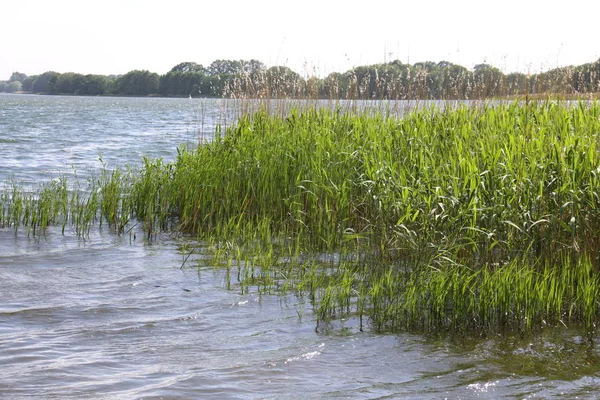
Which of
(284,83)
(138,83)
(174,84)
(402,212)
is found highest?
(138,83)

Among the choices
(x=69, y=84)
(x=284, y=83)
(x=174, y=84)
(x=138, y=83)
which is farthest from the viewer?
(x=69, y=84)

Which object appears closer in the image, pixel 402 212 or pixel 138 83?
pixel 402 212

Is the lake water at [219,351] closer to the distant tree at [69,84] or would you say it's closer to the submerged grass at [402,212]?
the submerged grass at [402,212]

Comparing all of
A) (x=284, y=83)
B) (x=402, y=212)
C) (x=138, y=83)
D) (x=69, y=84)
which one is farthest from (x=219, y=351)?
(x=69, y=84)

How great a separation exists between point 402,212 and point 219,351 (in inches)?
88.7

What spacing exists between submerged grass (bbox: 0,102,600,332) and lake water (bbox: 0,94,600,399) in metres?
0.30

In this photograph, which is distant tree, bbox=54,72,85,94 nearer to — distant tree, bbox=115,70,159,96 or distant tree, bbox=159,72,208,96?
distant tree, bbox=115,70,159,96

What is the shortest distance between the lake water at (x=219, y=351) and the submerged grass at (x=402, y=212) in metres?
0.30

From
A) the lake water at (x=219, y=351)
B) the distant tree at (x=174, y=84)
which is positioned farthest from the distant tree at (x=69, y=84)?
the lake water at (x=219, y=351)

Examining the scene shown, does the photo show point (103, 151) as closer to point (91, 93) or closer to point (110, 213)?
point (110, 213)

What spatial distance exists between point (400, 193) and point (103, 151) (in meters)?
14.3

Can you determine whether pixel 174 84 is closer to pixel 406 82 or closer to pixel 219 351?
pixel 406 82

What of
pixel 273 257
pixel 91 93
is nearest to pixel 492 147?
pixel 273 257

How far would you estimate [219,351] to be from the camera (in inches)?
171
